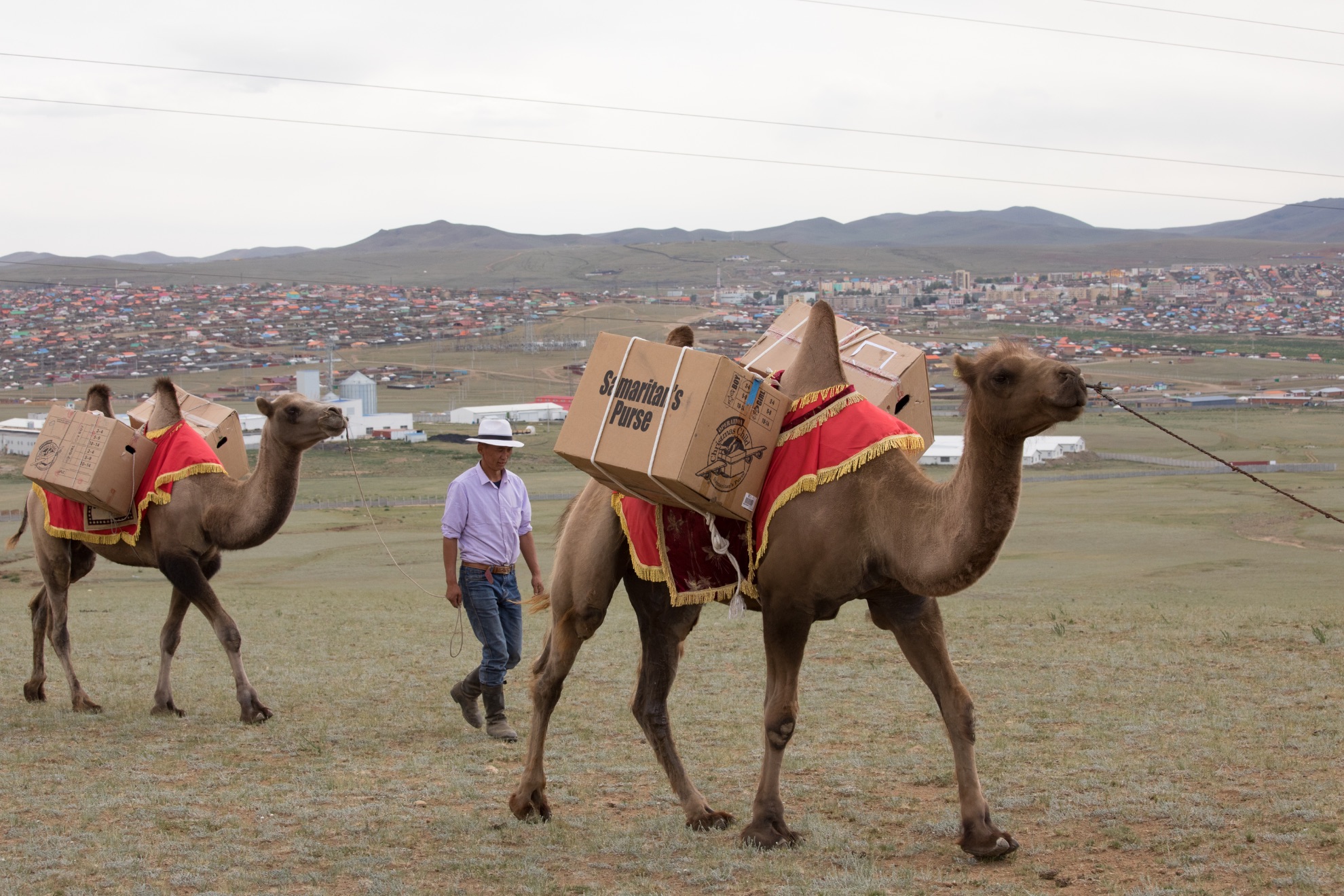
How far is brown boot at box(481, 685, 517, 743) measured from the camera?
32.2 ft

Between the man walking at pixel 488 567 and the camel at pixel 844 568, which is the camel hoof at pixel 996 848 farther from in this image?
the man walking at pixel 488 567

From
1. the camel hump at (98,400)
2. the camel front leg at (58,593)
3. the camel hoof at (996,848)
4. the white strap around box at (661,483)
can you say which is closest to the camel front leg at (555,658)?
the white strap around box at (661,483)

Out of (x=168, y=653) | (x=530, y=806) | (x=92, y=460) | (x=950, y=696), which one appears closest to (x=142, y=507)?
(x=92, y=460)

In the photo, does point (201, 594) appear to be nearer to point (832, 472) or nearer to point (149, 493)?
point (149, 493)

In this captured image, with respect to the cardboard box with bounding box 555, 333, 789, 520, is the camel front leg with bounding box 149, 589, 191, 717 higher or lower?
lower

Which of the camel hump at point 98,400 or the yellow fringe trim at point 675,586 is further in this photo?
the camel hump at point 98,400

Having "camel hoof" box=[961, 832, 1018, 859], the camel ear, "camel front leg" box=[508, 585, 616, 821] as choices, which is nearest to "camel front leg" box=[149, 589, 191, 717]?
"camel front leg" box=[508, 585, 616, 821]

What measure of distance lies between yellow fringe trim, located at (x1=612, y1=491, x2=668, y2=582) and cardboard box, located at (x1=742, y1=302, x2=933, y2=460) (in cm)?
121

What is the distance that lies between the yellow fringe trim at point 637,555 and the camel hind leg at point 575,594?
0.06m

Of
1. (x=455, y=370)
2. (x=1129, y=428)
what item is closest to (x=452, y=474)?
(x=1129, y=428)

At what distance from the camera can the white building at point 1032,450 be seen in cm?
6706

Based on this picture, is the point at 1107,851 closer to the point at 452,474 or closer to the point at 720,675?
the point at 720,675

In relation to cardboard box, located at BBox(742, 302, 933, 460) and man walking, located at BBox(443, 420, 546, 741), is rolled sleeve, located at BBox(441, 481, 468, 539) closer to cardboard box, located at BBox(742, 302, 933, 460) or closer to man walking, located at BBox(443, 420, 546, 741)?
man walking, located at BBox(443, 420, 546, 741)

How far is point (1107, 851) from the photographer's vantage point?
21.2 ft
